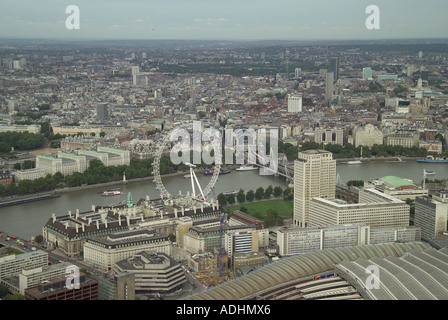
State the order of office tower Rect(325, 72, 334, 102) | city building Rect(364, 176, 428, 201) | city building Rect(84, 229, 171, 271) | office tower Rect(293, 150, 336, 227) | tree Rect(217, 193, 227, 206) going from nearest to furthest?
city building Rect(84, 229, 171, 271) < office tower Rect(293, 150, 336, 227) < city building Rect(364, 176, 428, 201) < tree Rect(217, 193, 227, 206) < office tower Rect(325, 72, 334, 102)

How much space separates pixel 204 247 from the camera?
25.8ft

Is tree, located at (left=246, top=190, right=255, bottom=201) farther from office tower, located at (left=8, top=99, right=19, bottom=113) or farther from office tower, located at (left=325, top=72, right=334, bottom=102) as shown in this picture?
office tower, located at (left=325, top=72, right=334, bottom=102)

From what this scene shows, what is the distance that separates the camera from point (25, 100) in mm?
23219

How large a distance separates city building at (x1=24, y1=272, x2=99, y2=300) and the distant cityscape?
1cm

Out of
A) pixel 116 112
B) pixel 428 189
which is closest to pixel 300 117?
pixel 116 112

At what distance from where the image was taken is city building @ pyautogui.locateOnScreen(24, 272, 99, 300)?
5852mm

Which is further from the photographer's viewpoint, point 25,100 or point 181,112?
point 25,100

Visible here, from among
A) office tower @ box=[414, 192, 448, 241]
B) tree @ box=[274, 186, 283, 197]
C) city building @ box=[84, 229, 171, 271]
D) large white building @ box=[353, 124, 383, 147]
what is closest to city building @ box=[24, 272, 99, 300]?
city building @ box=[84, 229, 171, 271]

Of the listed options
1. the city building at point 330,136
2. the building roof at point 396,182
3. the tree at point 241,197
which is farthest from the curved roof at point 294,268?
the city building at point 330,136

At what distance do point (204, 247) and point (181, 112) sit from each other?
1324 centimetres
